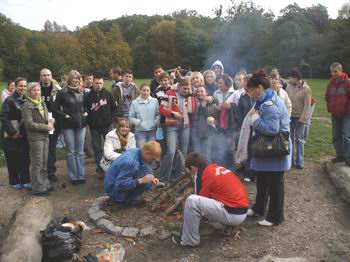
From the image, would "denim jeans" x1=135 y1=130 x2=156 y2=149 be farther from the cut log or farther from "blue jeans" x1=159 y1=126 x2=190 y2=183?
the cut log

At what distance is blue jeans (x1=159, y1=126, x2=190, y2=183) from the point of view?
6.77 meters

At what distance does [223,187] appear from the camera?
15.4 feet

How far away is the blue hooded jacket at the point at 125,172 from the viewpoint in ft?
18.1

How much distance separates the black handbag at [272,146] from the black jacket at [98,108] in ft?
10.8

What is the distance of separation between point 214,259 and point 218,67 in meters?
4.10

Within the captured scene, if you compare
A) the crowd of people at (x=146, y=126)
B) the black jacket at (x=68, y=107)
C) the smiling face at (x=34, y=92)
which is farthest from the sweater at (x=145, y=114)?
the smiling face at (x=34, y=92)

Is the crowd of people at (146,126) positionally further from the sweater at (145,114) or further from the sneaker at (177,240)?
the sneaker at (177,240)

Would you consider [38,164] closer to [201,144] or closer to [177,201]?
[177,201]

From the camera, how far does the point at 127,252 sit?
16.0 ft

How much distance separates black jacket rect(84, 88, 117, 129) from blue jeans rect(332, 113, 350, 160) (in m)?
4.37

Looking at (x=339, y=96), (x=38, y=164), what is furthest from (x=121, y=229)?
(x=339, y=96)

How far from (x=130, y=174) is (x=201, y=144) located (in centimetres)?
188

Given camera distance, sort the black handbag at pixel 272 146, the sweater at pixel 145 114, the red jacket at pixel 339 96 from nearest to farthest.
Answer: the black handbag at pixel 272 146 → the sweater at pixel 145 114 → the red jacket at pixel 339 96

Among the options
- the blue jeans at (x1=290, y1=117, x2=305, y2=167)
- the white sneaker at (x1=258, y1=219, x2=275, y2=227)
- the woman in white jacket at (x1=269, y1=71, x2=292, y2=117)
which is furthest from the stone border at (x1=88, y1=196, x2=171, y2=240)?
the blue jeans at (x1=290, y1=117, x2=305, y2=167)
